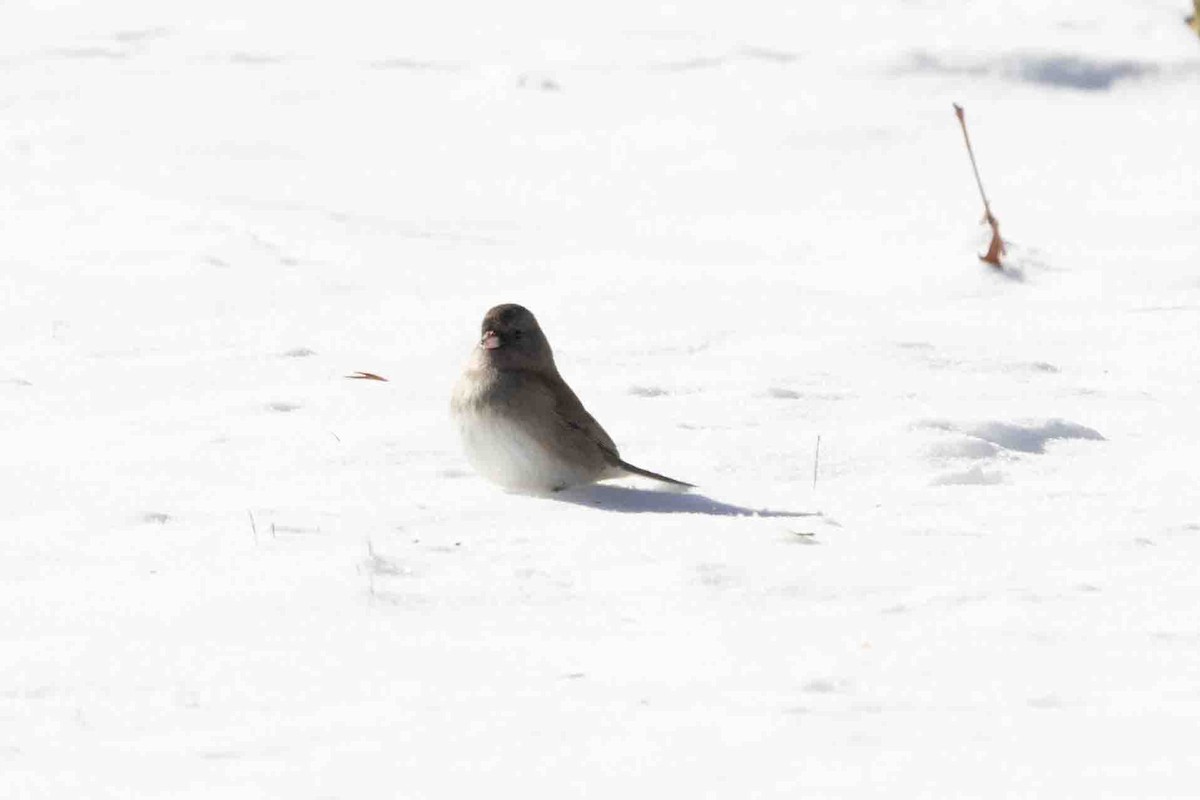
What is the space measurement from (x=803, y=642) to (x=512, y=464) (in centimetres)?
143

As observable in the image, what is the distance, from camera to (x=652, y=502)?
17.1ft

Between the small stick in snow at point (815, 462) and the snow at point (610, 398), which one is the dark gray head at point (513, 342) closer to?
the snow at point (610, 398)

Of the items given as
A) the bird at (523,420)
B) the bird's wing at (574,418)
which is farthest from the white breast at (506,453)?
the bird's wing at (574,418)

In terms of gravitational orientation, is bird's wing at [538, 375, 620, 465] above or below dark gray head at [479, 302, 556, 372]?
below

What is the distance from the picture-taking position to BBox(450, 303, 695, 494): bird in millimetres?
5082

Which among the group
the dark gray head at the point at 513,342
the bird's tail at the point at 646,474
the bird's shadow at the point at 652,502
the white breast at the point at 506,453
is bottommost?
the bird's shadow at the point at 652,502

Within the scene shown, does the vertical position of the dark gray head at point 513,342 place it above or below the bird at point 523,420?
above

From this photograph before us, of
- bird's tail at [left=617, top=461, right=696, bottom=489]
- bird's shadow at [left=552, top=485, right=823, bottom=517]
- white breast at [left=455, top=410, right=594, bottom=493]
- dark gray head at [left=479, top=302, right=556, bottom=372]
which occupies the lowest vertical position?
bird's shadow at [left=552, top=485, right=823, bottom=517]

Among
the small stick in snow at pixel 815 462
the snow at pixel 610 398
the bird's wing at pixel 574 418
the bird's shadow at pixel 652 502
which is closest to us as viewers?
the snow at pixel 610 398

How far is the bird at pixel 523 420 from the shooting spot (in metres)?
5.08

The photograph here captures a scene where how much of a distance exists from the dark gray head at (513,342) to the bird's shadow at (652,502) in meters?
0.38

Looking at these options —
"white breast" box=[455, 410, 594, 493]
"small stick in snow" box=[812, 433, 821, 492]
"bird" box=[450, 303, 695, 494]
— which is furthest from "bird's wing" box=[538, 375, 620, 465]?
"small stick in snow" box=[812, 433, 821, 492]

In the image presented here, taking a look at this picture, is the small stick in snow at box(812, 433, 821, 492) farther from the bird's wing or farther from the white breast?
the white breast

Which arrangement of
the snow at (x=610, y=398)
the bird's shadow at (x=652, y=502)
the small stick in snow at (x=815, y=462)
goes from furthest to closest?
the small stick in snow at (x=815, y=462) < the bird's shadow at (x=652, y=502) < the snow at (x=610, y=398)
